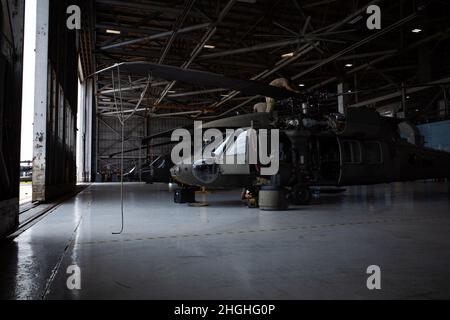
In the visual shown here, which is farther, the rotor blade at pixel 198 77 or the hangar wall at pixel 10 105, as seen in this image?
the rotor blade at pixel 198 77

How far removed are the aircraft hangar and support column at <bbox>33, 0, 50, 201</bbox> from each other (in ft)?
0.10

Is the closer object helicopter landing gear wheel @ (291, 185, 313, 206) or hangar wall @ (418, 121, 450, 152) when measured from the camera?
helicopter landing gear wheel @ (291, 185, 313, 206)

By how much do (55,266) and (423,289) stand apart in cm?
281

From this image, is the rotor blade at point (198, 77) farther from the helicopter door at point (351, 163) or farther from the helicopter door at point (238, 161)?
the helicopter door at point (351, 163)

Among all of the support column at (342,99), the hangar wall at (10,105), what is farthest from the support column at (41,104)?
the support column at (342,99)

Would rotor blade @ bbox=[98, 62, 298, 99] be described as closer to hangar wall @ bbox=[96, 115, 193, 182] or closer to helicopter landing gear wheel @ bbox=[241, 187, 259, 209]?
helicopter landing gear wheel @ bbox=[241, 187, 259, 209]

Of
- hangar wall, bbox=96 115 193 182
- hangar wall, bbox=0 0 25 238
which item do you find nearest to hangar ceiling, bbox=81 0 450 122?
hangar wall, bbox=0 0 25 238

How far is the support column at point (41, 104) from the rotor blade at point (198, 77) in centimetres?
449

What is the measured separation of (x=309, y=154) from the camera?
867 cm

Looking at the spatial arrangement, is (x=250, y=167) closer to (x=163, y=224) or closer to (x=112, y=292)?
(x=163, y=224)

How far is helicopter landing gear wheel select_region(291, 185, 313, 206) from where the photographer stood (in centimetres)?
831

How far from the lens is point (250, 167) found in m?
8.14

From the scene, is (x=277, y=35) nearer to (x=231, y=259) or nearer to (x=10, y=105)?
(x=10, y=105)

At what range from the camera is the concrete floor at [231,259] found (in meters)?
2.37
